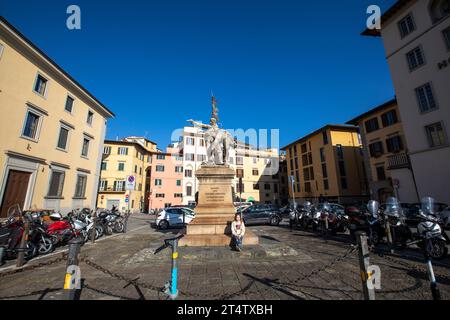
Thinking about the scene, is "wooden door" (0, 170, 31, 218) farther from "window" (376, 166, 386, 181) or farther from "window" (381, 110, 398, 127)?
"window" (381, 110, 398, 127)

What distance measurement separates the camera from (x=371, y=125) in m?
27.1

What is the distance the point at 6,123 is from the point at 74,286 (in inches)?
652

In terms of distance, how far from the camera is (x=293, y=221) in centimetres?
1461

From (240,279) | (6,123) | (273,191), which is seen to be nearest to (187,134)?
(273,191)

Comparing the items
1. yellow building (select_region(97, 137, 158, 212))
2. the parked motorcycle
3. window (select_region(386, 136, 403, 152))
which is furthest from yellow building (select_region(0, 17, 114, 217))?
window (select_region(386, 136, 403, 152))

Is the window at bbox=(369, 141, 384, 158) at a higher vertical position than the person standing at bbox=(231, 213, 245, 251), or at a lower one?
higher

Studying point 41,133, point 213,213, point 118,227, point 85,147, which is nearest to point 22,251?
point 213,213

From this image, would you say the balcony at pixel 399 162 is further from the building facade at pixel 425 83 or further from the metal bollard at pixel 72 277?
the metal bollard at pixel 72 277

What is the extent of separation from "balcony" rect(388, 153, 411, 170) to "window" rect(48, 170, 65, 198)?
3065 centimetres

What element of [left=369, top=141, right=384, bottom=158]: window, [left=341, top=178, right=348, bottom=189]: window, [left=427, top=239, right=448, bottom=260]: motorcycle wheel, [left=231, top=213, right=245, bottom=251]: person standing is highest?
[left=369, top=141, right=384, bottom=158]: window

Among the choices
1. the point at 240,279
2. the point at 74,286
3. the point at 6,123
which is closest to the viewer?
the point at 74,286

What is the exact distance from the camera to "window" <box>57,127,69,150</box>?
17.4 m
